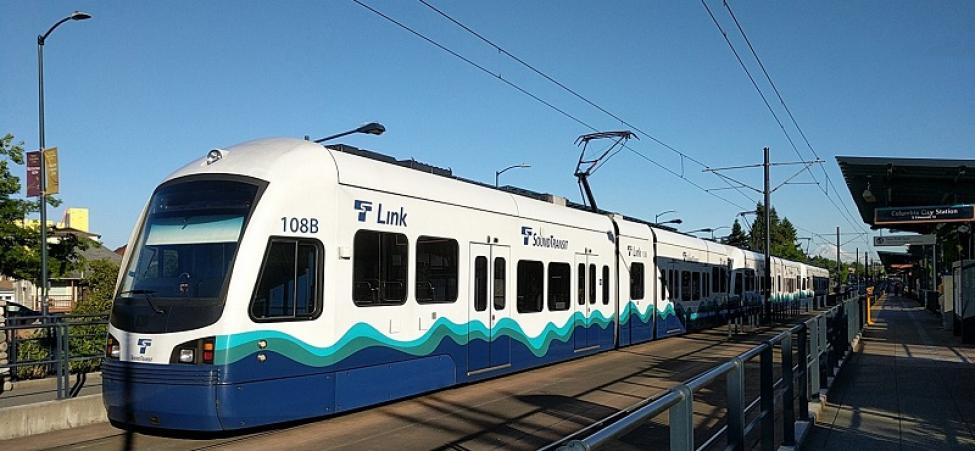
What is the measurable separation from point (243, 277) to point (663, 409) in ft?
19.4

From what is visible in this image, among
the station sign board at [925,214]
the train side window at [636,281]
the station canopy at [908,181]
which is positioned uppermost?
the station canopy at [908,181]

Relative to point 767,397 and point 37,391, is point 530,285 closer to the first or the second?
point 767,397

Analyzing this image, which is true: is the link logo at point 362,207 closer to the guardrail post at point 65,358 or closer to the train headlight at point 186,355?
the train headlight at point 186,355

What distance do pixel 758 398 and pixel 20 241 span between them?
88.9ft

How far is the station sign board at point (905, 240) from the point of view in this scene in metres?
33.6

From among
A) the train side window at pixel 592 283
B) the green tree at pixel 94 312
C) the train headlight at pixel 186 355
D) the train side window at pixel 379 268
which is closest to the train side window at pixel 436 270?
the train side window at pixel 379 268

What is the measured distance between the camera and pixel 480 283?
12.3m

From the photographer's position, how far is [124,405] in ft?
28.2

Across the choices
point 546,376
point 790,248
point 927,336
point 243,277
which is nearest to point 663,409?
point 243,277

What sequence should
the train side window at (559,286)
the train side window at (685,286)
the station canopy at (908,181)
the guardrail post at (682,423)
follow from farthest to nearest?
the train side window at (685,286) < the station canopy at (908,181) < the train side window at (559,286) < the guardrail post at (682,423)

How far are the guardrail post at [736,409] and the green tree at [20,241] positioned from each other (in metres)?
25.9

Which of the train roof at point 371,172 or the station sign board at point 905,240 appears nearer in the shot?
the train roof at point 371,172

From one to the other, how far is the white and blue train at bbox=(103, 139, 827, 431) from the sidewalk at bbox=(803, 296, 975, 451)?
496 cm

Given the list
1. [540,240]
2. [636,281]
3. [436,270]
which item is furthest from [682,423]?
[636,281]
